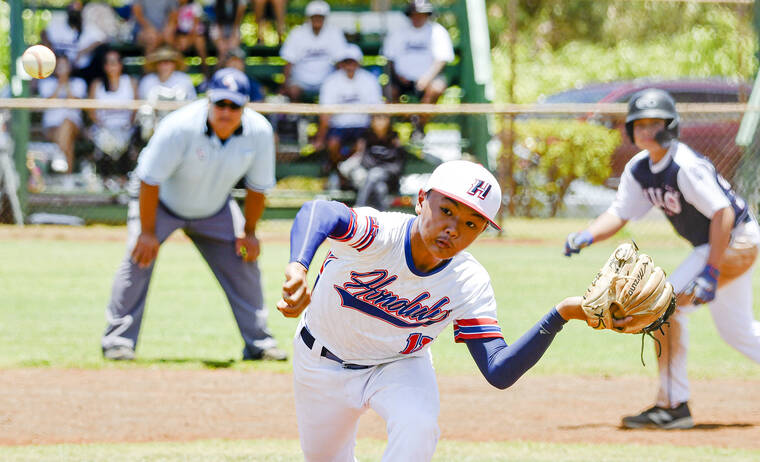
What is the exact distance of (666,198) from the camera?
22.1 ft

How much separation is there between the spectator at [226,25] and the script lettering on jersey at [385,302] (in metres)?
11.5

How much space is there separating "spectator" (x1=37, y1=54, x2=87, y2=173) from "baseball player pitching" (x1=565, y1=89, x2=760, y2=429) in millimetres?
9069

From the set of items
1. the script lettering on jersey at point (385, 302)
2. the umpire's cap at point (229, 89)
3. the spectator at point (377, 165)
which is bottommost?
the spectator at point (377, 165)

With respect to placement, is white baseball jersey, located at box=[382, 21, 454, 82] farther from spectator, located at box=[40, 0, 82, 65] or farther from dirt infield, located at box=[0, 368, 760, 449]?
dirt infield, located at box=[0, 368, 760, 449]

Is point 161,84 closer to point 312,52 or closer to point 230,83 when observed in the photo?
point 312,52

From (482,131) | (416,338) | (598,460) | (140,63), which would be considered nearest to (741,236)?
(598,460)

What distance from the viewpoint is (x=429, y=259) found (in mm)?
4301

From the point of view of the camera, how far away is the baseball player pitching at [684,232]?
6504 mm

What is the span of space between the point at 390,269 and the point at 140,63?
1201 centimetres

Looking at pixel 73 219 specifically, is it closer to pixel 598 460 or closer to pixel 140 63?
pixel 140 63

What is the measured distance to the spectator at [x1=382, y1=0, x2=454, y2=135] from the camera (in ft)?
48.4

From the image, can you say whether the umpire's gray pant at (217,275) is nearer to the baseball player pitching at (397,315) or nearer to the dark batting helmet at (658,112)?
the dark batting helmet at (658,112)

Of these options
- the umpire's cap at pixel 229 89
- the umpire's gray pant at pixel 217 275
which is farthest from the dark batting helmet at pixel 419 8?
the umpire's cap at pixel 229 89

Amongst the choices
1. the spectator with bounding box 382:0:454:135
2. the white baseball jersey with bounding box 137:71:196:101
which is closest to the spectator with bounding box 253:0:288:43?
the spectator with bounding box 382:0:454:135
